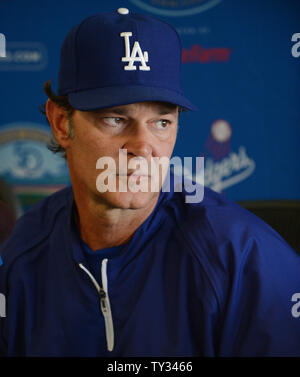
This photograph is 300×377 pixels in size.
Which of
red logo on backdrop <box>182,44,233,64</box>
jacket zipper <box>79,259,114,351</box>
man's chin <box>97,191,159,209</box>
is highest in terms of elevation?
red logo on backdrop <box>182,44,233,64</box>

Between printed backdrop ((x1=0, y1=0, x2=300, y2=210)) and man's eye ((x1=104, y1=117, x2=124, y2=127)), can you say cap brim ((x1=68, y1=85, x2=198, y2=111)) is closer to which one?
man's eye ((x1=104, y1=117, x2=124, y2=127))

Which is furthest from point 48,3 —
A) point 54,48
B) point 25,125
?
point 25,125

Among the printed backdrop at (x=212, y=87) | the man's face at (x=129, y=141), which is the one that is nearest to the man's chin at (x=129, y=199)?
the man's face at (x=129, y=141)

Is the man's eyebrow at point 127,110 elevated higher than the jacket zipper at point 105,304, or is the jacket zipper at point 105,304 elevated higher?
the man's eyebrow at point 127,110

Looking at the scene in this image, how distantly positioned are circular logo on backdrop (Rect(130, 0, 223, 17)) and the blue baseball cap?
0.18 meters

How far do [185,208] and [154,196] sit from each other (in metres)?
0.05

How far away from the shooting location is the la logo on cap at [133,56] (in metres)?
0.46

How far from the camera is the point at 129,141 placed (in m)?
0.46

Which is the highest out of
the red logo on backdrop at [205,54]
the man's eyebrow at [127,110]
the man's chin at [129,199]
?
the red logo on backdrop at [205,54]

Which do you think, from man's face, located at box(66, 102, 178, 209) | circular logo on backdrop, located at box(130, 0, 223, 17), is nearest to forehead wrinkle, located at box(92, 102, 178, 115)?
man's face, located at box(66, 102, 178, 209)

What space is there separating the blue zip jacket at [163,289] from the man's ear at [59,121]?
101mm

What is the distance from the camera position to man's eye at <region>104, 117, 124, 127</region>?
18.8 inches

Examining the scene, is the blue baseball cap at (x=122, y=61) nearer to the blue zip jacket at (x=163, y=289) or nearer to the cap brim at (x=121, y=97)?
the cap brim at (x=121, y=97)

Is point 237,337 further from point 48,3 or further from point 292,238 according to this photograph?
point 48,3
